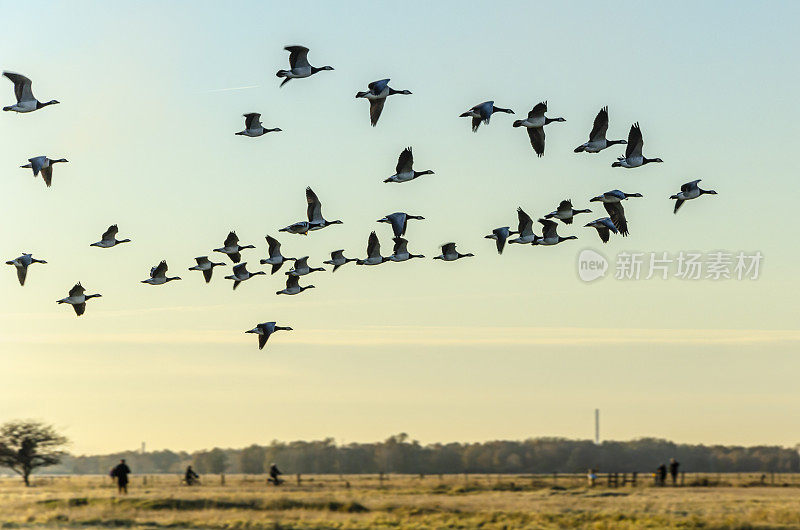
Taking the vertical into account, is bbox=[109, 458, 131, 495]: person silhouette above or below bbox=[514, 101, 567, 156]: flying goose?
below

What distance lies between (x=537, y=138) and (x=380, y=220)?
474cm

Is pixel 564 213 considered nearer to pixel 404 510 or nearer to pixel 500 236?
pixel 500 236

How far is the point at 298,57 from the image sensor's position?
34.2 metres

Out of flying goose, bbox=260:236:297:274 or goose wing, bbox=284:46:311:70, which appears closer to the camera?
goose wing, bbox=284:46:311:70

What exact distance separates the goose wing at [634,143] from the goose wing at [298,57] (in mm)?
8971

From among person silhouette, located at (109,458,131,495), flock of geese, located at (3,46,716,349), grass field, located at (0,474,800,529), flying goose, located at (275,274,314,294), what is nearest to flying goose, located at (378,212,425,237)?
flock of geese, located at (3,46,716,349)

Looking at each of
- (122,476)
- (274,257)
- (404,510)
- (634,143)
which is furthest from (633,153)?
(122,476)

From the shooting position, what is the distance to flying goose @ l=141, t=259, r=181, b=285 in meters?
40.2

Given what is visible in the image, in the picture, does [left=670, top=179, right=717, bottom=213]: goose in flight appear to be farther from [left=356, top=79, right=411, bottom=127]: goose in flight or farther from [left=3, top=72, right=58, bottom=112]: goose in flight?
[left=3, top=72, right=58, bottom=112]: goose in flight

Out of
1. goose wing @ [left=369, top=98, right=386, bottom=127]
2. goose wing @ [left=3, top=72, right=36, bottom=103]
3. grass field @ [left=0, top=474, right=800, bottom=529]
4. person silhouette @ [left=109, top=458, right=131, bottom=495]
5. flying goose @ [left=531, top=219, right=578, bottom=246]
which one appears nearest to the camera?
goose wing @ [left=369, top=98, right=386, bottom=127]

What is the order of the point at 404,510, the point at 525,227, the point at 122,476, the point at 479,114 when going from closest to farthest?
the point at 479,114
the point at 525,227
the point at 404,510
the point at 122,476

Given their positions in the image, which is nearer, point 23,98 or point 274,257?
point 23,98

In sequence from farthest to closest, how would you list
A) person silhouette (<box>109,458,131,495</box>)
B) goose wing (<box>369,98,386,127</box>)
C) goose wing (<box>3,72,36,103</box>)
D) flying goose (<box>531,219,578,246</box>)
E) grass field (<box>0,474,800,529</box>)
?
person silhouette (<box>109,458,131,495</box>) < grass field (<box>0,474,800,529</box>) < flying goose (<box>531,219,578,246</box>) < goose wing (<box>3,72,36,103</box>) < goose wing (<box>369,98,386,127</box>)

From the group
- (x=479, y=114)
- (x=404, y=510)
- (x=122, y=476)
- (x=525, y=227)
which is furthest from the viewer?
(x=122, y=476)
